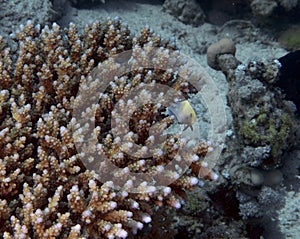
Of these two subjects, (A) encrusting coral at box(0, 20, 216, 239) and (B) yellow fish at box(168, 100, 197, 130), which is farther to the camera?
(B) yellow fish at box(168, 100, 197, 130)

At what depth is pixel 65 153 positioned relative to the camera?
267cm

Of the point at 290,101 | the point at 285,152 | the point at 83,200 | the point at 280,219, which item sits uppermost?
the point at 83,200

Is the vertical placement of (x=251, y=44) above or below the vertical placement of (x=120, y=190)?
below

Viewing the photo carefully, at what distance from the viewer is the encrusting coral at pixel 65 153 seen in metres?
2.38

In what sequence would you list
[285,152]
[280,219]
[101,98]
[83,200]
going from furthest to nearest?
1. [285,152]
2. [280,219]
3. [101,98]
4. [83,200]

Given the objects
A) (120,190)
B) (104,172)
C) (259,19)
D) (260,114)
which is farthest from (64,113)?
(259,19)

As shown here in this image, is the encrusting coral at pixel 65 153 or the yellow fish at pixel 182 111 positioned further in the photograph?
the yellow fish at pixel 182 111

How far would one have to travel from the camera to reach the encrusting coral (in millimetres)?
2381

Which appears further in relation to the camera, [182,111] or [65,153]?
[182,111]

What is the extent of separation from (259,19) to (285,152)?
4.86m

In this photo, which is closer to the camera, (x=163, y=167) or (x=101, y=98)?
(x=163, y=167)

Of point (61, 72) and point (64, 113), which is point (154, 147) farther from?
point (61, 72)

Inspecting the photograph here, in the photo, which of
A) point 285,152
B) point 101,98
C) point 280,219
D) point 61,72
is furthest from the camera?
point 285,152

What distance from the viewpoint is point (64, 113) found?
2949mm
